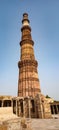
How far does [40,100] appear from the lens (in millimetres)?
21984

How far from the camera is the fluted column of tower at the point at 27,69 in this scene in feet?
97.3

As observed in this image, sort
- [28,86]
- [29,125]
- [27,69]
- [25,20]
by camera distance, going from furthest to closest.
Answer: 1. [25,20]
2. [27,69]
3. [28,86]
4. [29,125]

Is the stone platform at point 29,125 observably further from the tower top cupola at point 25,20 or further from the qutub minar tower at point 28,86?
the tower top cupola at point 25,20

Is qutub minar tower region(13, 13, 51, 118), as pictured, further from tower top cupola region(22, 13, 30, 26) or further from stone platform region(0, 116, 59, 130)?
stone platform region(0, 116, 59, 130)

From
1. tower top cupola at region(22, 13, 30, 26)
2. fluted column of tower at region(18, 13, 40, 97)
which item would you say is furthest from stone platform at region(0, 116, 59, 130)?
tower top cupola at region(22, 13, 30, 26)

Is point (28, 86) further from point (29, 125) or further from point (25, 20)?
point (25, 20)

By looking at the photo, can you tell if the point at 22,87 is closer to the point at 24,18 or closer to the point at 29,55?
the point at 29,55

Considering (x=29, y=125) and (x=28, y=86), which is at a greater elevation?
(x=28, y=86)

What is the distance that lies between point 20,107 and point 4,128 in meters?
20.7

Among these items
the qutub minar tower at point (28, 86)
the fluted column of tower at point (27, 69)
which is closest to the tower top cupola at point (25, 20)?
the qutub minar tower at point (28, 86)

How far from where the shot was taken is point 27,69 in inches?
1241

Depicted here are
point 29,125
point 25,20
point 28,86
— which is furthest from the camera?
point 25,20

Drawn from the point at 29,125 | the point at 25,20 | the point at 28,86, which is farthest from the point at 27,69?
the point at 29,125

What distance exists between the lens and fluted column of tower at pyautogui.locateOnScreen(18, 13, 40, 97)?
97.3ft
